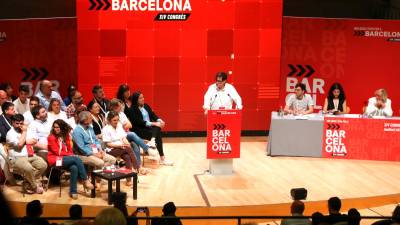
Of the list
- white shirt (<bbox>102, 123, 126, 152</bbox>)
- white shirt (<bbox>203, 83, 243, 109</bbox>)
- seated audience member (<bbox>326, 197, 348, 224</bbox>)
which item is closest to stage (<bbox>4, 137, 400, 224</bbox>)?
white shirt (<bbox>102, 123, 126, 152</bbox>)

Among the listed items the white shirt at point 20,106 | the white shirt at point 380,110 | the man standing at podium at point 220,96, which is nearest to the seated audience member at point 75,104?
the white shirt at point 20,106

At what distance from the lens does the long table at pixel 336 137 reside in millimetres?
8633

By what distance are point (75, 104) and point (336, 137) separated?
427cm

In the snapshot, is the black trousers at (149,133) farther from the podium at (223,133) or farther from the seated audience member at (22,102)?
the seated audience member at (22,102)

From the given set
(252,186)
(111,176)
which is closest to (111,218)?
(111,176)

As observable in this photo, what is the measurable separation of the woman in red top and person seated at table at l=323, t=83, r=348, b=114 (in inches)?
176

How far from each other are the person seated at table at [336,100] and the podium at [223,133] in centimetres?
227

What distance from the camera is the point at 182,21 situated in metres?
9.84

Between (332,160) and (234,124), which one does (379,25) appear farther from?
(234,124)

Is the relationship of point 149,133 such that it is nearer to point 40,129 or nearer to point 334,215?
point 40,129

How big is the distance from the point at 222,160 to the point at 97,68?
337 cm

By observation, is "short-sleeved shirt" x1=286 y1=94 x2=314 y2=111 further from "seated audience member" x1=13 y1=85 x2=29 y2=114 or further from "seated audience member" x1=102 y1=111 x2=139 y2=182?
"seated audience member" x1=13 y1=85 x2=29 y2=114

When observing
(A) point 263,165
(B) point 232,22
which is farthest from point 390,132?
(B) point 232,22

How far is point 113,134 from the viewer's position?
286 inches
